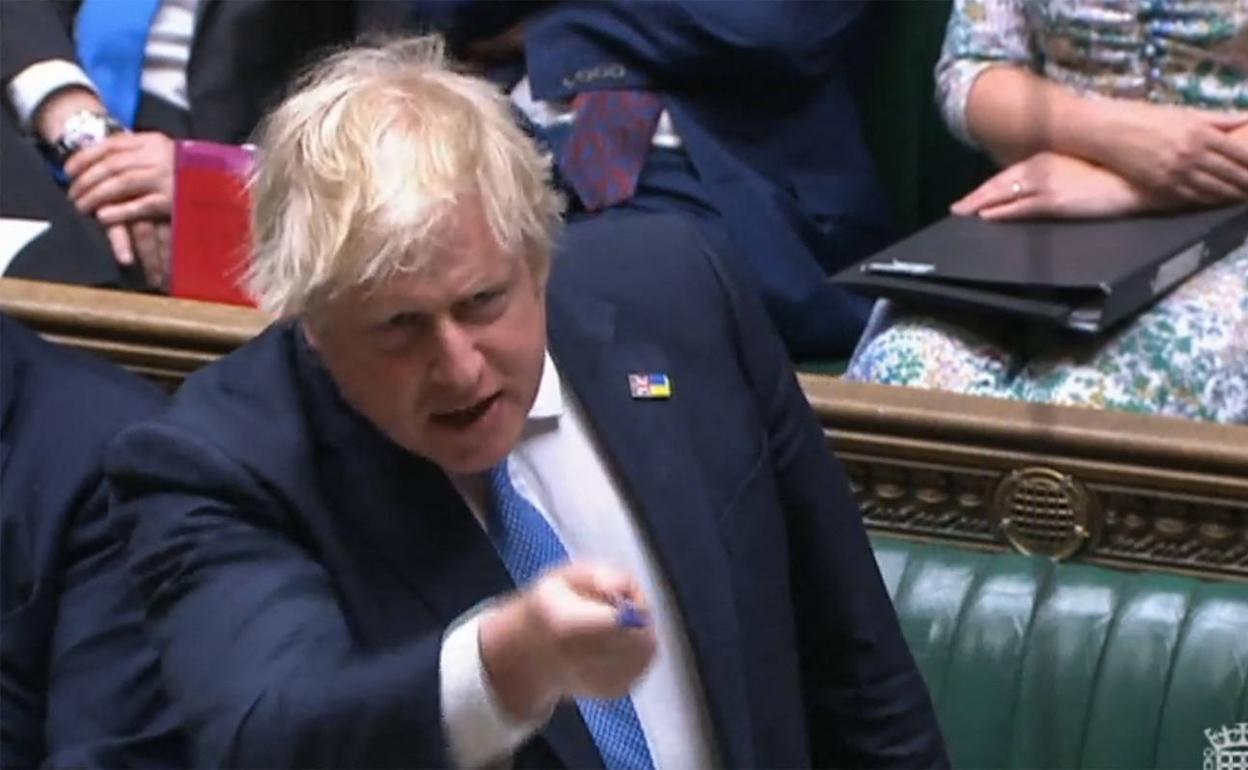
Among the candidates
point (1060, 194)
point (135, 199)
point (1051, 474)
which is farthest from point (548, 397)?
point (135, 199)

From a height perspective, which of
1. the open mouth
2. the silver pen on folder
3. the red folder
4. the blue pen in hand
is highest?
the blue pen in hand

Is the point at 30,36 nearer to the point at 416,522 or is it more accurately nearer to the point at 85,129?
the point at 85,129

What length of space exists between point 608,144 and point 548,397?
103 cm

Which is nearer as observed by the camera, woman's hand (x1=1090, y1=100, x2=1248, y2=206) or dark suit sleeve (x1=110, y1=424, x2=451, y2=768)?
dark suit sleeve (x1=110, y1=424, x2=451, y2=768)

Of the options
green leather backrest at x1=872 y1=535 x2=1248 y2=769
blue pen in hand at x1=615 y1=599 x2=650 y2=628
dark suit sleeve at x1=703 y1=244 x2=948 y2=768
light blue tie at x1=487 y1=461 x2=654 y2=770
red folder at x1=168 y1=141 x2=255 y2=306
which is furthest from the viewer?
red folder at x1=168 y1=141 x2=255 y2=306

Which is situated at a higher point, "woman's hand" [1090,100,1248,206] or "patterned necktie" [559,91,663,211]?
"woman's hand" [1090,100,1248,206]

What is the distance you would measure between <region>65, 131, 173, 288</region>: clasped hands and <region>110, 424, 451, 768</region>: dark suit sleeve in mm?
1193

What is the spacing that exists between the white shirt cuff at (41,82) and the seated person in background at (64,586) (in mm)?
922

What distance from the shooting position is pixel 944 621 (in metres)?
2.12

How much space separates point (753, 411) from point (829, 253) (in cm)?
101

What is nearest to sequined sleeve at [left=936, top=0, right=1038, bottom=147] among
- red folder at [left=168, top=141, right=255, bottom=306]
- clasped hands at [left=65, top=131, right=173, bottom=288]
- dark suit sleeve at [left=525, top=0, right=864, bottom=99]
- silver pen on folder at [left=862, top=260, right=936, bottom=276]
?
dark suit sleeve at [left=525, top=0, right=864, bottom=99]

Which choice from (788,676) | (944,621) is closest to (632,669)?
(788,676)

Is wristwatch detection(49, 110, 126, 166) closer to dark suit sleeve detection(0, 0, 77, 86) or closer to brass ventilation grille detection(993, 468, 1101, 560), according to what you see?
dark suit sleeve detection(0, 0, 77, 86)

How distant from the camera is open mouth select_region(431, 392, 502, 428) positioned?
4.29 ft
